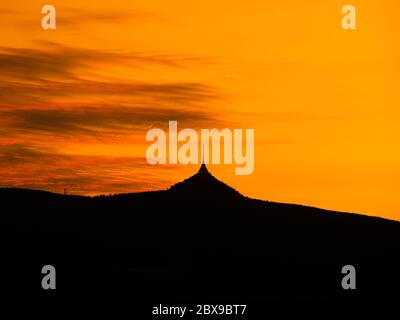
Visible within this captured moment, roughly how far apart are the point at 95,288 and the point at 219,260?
12054mm

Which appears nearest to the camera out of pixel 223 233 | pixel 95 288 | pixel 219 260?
pixel 95 288

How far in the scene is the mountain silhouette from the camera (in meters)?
72.8

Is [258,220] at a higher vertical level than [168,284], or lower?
higher

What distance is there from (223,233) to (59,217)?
15.4m

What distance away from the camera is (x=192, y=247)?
8175 cm

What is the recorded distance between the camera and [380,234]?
89750mm

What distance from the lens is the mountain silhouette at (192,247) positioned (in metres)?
72.8

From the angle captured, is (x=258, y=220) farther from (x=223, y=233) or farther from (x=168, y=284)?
(x=168, y=284)
